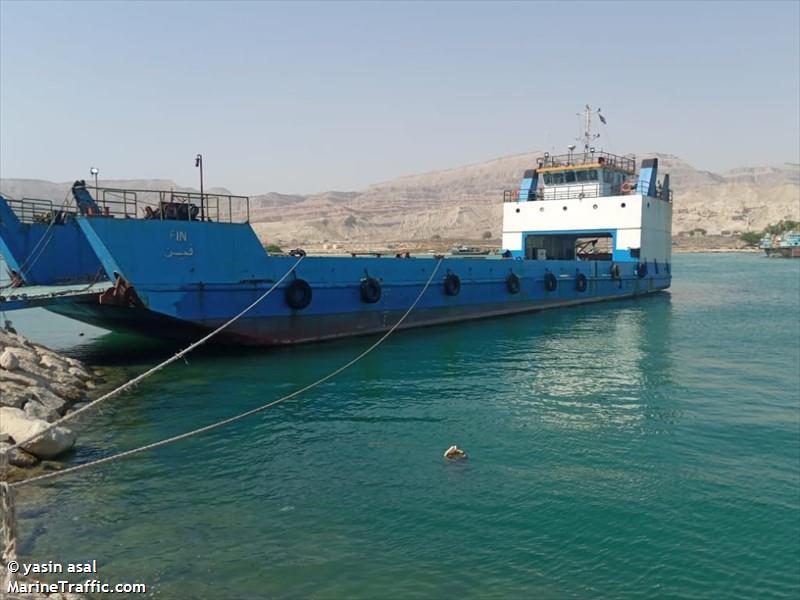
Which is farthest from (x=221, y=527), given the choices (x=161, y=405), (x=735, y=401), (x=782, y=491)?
(x=735, y=401)

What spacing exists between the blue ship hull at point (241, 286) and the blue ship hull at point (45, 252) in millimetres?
1435

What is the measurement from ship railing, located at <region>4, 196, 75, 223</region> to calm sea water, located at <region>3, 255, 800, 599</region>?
491 cm

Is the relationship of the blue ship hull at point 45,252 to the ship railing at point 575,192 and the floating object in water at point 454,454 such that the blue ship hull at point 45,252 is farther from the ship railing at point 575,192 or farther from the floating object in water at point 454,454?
the ship railing at point 575,192

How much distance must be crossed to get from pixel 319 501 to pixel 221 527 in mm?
1109

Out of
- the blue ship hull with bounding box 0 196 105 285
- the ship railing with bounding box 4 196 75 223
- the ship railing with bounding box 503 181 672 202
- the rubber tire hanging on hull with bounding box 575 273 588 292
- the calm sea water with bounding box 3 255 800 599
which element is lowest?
the calm sea water with bounding box 3 255 800 599

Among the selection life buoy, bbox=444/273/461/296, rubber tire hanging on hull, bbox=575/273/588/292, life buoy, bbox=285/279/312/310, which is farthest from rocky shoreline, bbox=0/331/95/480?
rubber tire hanging on hull, bbox=575/273/588/292

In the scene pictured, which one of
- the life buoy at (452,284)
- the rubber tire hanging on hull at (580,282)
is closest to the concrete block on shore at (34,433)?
the life buoy at (452,284)

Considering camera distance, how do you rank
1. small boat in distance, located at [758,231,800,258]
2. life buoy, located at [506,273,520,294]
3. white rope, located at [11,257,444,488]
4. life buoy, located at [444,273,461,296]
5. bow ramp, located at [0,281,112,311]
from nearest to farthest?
white rope, located at [11,257,444,488]
bow ramp, located at [0,281,112,311]
life buoy, located at [444,273,461,296]
life buoy, located at [506,273,520,294]
small boat in distance, located at [758,231,800,258]

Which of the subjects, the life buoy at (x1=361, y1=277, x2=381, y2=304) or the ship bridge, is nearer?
the life buoy at (x1=361, y1=277, x2=381, y2=304)

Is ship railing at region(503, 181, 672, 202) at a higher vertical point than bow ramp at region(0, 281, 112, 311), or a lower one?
higher

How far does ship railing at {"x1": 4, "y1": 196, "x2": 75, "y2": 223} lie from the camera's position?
15.8 m

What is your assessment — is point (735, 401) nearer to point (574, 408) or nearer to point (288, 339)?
point (574, 408)

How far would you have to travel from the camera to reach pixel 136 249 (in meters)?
12.7

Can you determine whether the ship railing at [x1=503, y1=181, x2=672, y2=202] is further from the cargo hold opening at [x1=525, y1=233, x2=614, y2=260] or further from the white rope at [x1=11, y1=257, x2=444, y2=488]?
the white rope at [x1=11, y1=257, x2=444, y2=488]
